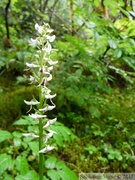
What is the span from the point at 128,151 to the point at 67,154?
0.49 m

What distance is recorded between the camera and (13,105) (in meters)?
2.37

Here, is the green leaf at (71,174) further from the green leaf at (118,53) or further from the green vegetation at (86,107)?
the green leaf at (118,53)

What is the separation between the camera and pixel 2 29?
11.4 ft

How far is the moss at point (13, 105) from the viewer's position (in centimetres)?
223

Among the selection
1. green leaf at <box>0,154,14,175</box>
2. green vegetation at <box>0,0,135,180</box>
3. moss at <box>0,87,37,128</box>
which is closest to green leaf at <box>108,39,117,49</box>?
green vegetation at <box>0,0,135,180</box>

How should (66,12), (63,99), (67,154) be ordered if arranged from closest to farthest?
(67,154), (63,99), (66,12)

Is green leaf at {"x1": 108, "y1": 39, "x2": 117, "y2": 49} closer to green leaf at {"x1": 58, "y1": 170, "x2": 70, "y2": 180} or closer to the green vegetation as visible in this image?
the green vegetation

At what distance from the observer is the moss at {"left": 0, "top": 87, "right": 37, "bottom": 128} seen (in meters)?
2.23

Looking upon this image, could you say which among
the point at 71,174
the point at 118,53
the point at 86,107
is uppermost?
the point at 118,53

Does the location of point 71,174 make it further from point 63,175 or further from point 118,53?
point 118,53

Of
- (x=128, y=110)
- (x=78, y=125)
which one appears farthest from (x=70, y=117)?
(x=128, y=110)

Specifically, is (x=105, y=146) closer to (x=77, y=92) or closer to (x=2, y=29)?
(x=77, y=92)

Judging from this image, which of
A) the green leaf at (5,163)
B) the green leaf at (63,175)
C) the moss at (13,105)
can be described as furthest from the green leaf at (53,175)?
the moss at (13,105)

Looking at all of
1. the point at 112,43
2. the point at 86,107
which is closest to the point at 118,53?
the point at 112,43
